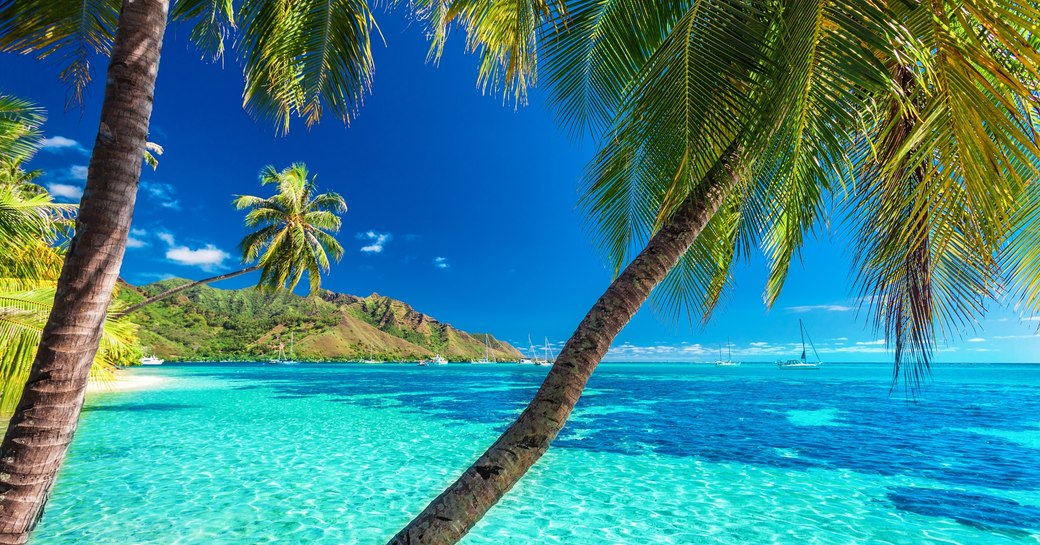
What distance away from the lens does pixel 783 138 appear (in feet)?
5.49

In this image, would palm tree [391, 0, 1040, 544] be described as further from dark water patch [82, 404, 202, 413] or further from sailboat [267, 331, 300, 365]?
sailboat [267, 331, 300, 365]

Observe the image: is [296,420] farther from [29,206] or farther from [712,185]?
[712,185]

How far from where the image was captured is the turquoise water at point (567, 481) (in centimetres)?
567

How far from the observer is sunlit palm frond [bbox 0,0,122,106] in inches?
120

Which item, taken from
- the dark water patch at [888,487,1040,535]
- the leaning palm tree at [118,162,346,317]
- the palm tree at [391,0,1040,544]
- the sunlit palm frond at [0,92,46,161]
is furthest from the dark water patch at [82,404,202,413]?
the dark water patch at [888,487,1040,535]

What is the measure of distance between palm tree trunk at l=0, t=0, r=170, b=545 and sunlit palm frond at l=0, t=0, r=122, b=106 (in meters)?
2.19

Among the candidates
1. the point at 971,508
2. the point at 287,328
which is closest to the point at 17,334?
the point at 971,508

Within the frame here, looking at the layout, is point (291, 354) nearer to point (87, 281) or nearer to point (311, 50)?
point (311, 50)

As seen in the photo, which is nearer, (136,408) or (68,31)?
(68,31)

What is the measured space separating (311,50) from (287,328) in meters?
97.4

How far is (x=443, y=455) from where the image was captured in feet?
31.6

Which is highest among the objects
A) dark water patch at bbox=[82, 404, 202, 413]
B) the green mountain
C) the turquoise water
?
the green mountain

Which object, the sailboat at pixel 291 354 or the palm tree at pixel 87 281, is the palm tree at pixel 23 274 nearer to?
the palm tree at pixel 87 281

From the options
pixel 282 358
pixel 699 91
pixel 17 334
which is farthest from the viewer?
pixel 282 358
